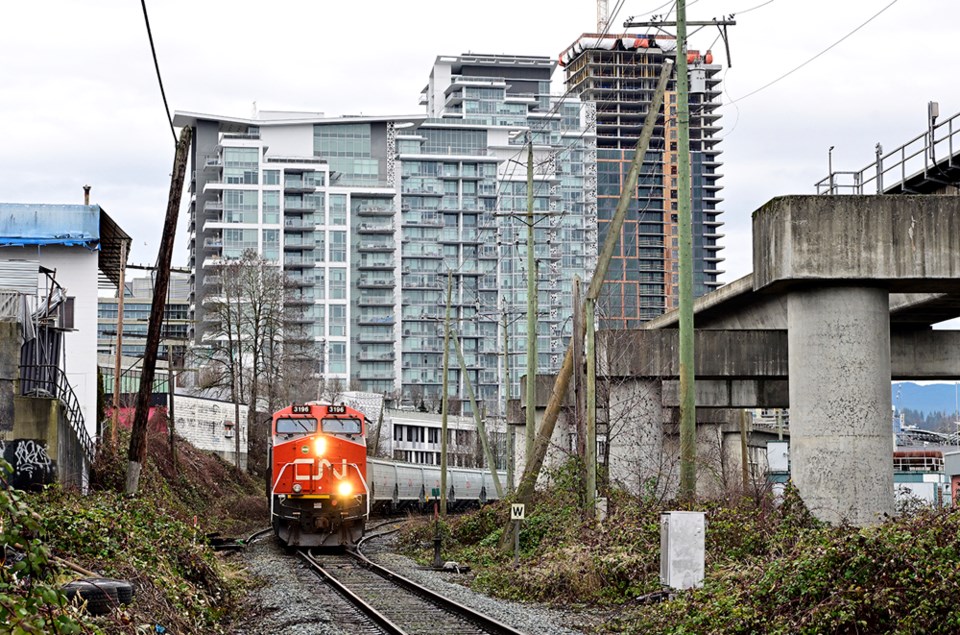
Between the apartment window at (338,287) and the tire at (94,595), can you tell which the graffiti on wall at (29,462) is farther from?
the apartment window at (338,287)

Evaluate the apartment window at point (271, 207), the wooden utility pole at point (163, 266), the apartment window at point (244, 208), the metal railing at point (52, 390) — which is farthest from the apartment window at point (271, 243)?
the wooden utility pole at point (163, 266)

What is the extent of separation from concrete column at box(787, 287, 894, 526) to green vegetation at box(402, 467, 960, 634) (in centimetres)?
80

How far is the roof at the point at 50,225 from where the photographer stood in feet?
148

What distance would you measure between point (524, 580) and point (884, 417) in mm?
7322

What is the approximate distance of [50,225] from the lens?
45.1m

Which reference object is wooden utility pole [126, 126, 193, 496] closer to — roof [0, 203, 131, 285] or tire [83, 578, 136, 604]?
tire [83, 578, 136, 604]

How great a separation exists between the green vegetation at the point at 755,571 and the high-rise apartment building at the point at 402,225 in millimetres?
118468

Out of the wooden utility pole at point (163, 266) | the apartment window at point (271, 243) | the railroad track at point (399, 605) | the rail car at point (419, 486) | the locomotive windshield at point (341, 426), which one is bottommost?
the rail car at point (419, 486)

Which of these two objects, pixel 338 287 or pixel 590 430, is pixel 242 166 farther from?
pixel 590 430

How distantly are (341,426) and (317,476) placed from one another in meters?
1.75

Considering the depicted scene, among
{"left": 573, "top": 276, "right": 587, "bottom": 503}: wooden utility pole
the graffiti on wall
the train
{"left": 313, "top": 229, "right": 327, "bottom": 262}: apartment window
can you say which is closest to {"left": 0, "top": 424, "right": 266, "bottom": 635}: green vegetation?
the graffiti on wall

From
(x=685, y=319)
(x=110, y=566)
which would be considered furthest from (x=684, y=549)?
(x=110, y=566)

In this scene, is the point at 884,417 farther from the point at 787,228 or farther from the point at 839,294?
the point at 787,228

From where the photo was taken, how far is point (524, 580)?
21906 millimetres
